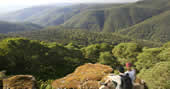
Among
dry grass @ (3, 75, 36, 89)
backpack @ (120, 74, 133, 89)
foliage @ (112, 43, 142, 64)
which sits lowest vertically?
foliage @ (112, 43, 142, 64)

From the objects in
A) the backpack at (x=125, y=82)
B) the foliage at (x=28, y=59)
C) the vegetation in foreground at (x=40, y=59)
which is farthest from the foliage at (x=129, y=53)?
the backpack at (x=125, y=82)

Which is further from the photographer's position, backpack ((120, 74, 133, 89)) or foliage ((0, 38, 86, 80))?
foliage ((0, 38, 86, 80))

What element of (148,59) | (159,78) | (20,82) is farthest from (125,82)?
(148,59)

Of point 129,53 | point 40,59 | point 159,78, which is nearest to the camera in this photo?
point 159,78

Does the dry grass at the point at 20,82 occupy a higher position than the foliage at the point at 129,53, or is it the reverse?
the dry grass at the point at 20,82

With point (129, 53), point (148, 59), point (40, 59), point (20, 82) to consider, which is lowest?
point (129, 53)

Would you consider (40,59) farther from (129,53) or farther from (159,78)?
(129,53)

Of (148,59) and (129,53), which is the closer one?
(148,59)

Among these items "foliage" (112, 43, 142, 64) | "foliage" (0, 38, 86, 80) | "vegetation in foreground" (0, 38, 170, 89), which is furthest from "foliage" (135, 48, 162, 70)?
"foliage" (0, 38, 86, 80)

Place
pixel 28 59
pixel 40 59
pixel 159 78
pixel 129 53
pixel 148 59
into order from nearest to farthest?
pixel 159 78 → pixel 28 59 → pixel 40 59 → pixel 148 59 → pixel 129 53

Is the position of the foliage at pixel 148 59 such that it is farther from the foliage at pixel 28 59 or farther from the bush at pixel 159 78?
the bush at pixel 159 78

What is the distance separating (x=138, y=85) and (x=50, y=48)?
36210 mm

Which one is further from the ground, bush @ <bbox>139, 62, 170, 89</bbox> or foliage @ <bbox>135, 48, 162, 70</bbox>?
bush @ <bbox>139, 62, 170, 89</bbox>

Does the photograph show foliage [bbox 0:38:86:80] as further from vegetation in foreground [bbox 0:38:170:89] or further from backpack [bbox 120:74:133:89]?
backpack [bbox 120:74:133:89]
